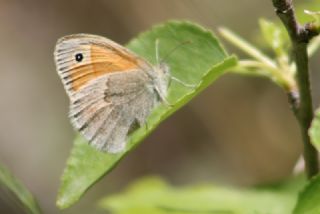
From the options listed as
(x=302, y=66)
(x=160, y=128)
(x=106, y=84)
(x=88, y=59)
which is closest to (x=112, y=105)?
(x=106, y=84)

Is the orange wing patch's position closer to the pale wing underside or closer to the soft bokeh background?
the pale wing underside

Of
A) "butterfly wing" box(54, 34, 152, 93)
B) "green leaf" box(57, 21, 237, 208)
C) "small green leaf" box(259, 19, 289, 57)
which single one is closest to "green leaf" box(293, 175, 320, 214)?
"green leaf" box(57, 21, 237, 208)

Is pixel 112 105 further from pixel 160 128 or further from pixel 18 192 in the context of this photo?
pixel 160 128

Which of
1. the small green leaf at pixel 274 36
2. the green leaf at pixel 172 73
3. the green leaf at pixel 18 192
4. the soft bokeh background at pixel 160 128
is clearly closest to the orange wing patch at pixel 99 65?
the green leaf at pixel 172 73

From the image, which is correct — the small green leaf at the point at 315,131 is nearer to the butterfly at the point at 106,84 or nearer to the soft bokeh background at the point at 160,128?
the butterfly at the point at 106,84

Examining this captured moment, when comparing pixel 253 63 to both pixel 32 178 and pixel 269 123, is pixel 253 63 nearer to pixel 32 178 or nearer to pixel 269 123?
pixel 269 123

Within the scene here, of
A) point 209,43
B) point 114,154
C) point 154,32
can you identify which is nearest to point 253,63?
point 209,43
